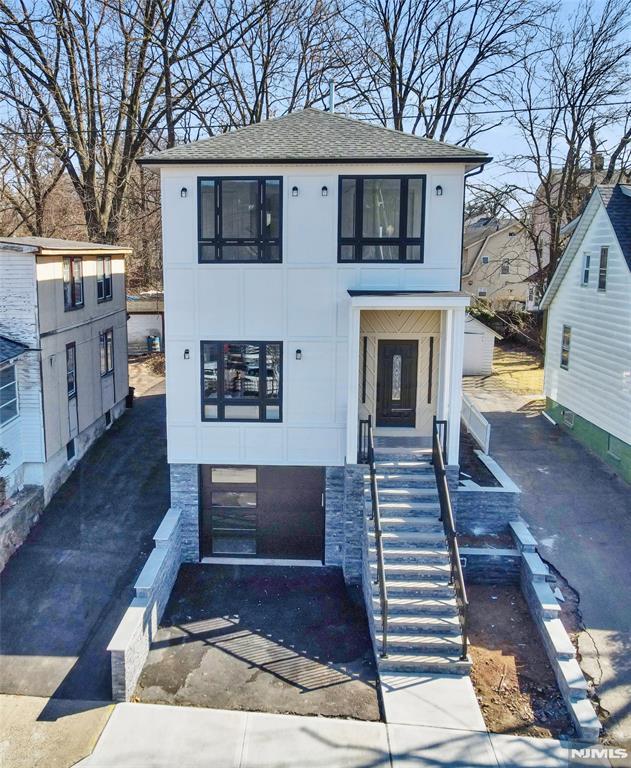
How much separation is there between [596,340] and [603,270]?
1.82 meters

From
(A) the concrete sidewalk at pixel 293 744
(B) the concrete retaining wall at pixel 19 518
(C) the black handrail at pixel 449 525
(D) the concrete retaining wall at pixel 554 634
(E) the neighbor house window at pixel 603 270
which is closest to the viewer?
(A) the concrete sidewalk at pixel 293 744

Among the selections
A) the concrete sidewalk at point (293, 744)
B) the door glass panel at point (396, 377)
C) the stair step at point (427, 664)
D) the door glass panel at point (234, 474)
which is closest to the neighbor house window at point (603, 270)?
the door glass panel at point (396, 377)

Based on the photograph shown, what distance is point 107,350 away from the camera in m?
18.2

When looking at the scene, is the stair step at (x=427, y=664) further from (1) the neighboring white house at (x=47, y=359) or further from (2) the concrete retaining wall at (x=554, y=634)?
(1) the neighboring white house at (x=47, y=359)

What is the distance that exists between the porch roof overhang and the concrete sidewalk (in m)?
6.27

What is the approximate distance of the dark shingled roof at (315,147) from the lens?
10727mm

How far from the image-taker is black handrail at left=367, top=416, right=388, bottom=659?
893cm

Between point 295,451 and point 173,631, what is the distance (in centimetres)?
375

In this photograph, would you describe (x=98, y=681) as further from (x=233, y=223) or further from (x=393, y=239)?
(x=393, y=239)

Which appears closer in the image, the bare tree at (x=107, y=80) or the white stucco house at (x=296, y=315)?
the white stucco house at (x=296, y=315)

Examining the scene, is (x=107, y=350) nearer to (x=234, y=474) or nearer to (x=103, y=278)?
(x=103, y=278)

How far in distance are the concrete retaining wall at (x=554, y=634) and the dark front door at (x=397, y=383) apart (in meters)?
2.93

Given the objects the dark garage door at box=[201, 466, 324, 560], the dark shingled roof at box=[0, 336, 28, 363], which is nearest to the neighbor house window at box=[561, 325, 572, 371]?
the dark garage door at box=[201, 466, 324, 560]

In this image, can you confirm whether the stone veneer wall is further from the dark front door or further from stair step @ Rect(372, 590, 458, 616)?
stair step @ Rect(372, 590, 458, 616)
